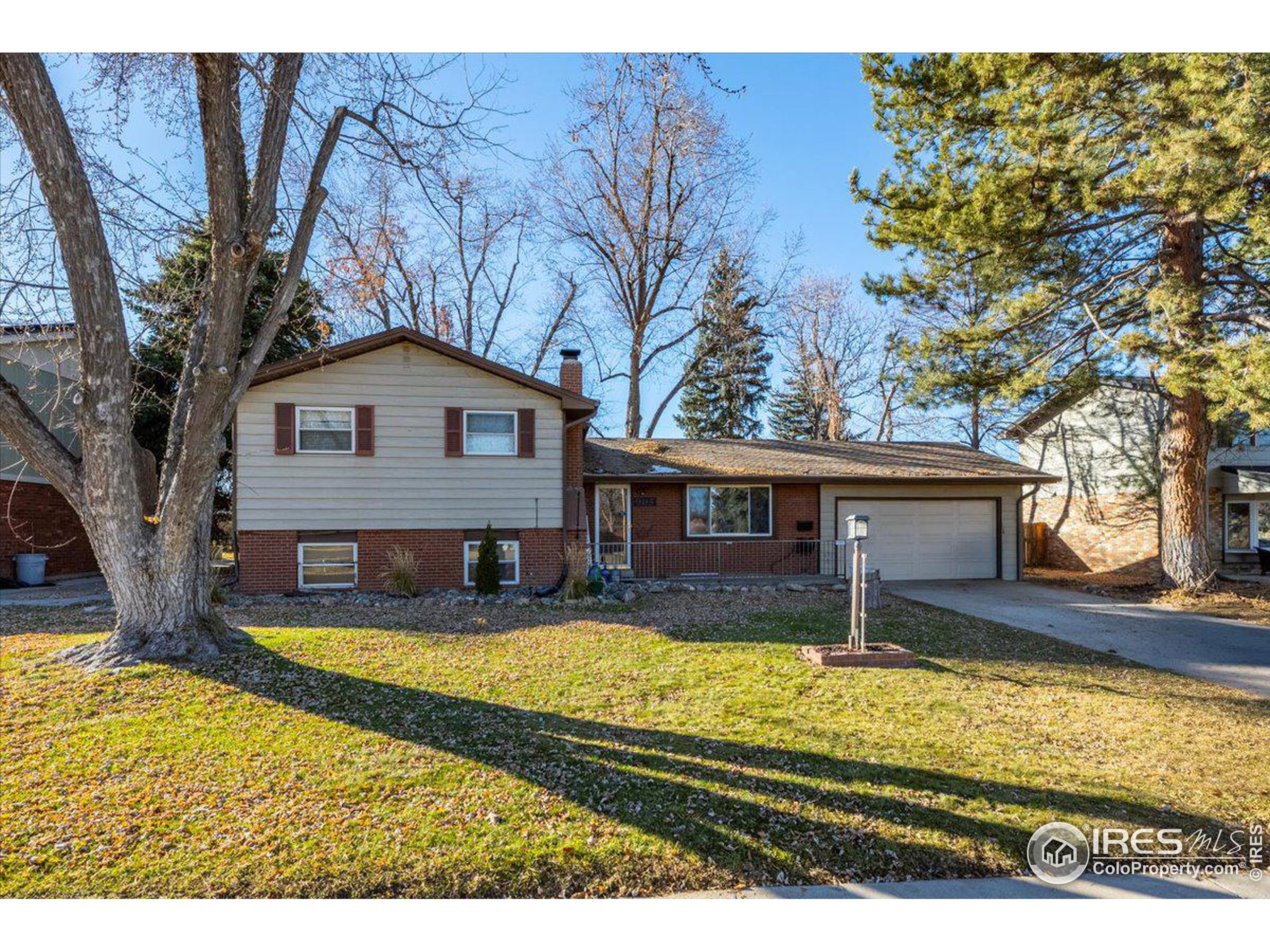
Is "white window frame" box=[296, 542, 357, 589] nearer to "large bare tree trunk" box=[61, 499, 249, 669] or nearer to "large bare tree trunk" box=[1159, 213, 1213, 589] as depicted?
"large bare tree trunk" box=[61, 499, 249, 669]

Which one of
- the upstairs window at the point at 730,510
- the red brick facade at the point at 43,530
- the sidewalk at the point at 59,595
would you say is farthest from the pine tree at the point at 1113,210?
the red brick facade at the point at 43,530

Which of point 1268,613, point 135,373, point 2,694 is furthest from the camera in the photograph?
point 1268,613

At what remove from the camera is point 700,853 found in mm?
3109

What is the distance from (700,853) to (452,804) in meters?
1.43

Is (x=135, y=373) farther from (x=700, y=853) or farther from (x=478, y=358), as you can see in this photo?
(x=700, y=853)

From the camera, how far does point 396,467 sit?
11883 mm

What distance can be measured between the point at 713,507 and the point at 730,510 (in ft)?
1.39

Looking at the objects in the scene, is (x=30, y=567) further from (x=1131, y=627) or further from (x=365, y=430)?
(x=1131, y=627)

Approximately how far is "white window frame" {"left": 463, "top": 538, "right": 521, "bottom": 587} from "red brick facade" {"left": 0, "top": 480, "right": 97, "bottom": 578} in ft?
26.8

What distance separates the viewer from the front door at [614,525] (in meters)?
14.1

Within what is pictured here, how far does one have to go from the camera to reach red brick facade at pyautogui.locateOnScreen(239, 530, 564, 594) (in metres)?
11.4

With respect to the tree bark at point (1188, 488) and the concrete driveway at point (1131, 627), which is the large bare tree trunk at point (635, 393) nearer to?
the concrete driveway at point (1131, 627)

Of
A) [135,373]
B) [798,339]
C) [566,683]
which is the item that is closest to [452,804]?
[566,683]

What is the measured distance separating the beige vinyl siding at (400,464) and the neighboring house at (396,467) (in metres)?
0.02
